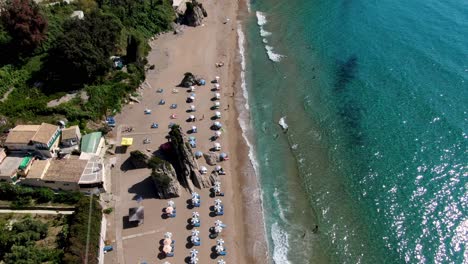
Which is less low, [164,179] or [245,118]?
[245,118]

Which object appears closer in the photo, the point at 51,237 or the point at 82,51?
the point at 51,237

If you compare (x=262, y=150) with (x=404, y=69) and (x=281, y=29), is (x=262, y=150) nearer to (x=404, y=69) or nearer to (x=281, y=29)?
(x=404, y=69)

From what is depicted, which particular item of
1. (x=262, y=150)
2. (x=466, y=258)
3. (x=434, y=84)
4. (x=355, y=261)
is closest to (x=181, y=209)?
(x=262, y=150)

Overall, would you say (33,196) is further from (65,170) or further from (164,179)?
(164,179)

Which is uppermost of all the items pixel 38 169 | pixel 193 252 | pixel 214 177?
pixel 214 177

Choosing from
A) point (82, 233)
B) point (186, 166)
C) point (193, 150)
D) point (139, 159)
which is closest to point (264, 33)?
point (193, 150)

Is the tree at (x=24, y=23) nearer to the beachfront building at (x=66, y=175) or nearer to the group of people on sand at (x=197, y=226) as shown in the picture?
the beachfront building at (x=66, y=175)

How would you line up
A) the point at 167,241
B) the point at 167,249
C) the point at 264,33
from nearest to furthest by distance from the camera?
the point at 167,249
the point at 167,241
the point at 264,33
